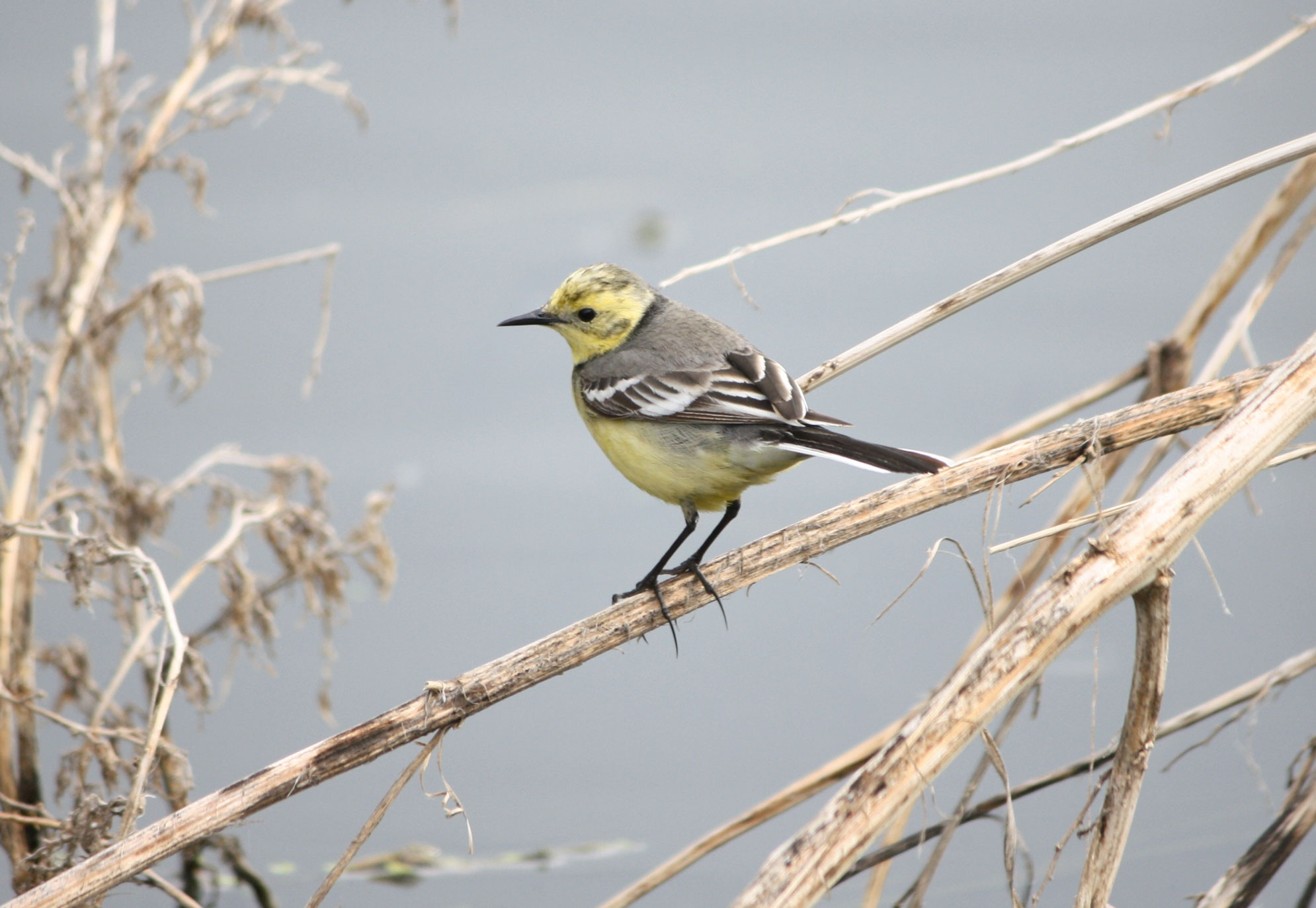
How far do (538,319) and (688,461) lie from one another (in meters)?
1.02

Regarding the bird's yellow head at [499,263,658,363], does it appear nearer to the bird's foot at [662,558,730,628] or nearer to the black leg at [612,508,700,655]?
the black leg at [612,508,700,655]

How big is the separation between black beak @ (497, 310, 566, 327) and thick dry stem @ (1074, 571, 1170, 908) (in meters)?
2.47

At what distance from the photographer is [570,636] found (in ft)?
8.37

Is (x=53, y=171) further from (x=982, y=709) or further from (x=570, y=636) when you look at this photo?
(x=982, y=709)

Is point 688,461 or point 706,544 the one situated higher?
point 688,461

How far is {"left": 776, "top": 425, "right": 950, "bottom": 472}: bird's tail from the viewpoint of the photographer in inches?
103

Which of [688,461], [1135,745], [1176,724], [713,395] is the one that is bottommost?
[1176,724]

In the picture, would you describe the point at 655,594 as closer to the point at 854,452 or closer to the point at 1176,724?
the point at 854,452

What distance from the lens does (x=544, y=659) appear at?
98.2 inches

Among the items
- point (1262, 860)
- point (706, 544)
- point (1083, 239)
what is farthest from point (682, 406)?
point (1262, 860)

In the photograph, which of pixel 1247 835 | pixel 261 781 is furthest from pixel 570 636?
pixel 1247 835

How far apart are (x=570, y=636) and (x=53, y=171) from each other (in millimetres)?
2556

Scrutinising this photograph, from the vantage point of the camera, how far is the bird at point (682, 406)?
3.16 meters

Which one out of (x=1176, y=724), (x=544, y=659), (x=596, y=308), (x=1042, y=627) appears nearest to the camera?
(x=1042, y=627)
